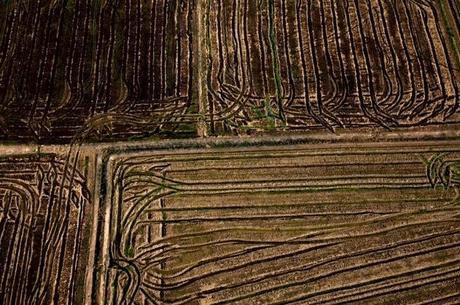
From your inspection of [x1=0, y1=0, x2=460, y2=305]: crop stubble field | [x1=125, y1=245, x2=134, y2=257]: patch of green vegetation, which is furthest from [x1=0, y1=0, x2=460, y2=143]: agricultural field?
[x1=125, y1=245, x2=134, y2=257]: patch of green vegetation

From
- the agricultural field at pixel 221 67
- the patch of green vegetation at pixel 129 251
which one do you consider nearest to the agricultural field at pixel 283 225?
the patch of green vegetation at pixel 129 251

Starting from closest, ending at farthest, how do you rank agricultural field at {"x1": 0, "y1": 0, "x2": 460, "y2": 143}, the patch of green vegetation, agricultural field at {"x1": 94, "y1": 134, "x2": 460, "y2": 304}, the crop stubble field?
1. agricultural field at {"x1": 94, "y1": 134, "x2": 460, "y2": 304}
2. the crop stubble field
3. the patch of green vegetation
4. agricultural field at {"x1": 0, "y1": 0, "x2": 460, "y2": 143}

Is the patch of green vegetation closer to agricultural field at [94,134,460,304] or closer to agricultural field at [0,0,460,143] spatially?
agricultural field at [94,134,460,304]

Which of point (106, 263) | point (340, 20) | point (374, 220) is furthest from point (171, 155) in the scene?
point (340, 20)

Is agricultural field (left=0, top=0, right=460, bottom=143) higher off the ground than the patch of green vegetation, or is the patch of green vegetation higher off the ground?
agricultural field (left=0, top=0, right=460, bottom=143)

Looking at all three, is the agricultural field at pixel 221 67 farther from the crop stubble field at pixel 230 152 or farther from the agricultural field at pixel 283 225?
the agricultural field at pixel 283 225

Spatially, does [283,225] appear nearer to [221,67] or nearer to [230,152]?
[230,152]

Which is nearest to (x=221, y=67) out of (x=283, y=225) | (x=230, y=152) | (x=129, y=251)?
(x=230, y=152)
